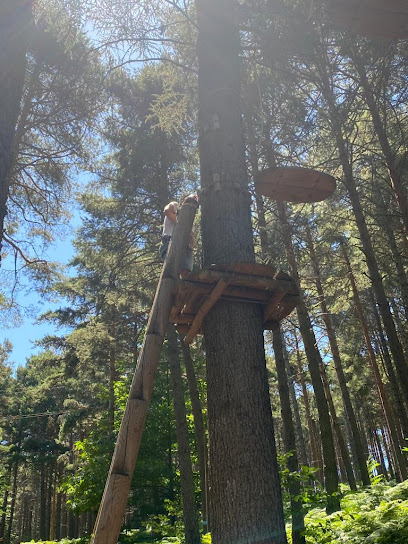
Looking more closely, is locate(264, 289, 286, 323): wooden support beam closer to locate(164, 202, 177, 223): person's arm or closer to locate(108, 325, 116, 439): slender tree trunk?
locate(164, 202, 177, 223): person's arm

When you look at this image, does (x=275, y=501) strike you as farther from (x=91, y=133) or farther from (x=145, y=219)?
(x=145, y=219)

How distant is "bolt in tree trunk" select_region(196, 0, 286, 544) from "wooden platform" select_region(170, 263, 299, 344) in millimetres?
117

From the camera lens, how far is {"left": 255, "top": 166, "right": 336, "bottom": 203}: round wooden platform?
217 inches

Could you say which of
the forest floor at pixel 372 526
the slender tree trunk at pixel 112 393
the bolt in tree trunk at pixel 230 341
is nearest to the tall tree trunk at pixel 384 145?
the bolt in tree trunk at pixel 230 341

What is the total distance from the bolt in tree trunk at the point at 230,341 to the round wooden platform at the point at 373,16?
1371 millimetres

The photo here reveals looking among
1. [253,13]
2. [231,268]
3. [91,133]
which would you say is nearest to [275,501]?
[231,268]

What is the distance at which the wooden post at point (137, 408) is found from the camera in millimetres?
3130

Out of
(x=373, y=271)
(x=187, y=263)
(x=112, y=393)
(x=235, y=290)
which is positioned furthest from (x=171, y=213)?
(x=112, y=393)

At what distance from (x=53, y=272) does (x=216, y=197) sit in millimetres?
7973

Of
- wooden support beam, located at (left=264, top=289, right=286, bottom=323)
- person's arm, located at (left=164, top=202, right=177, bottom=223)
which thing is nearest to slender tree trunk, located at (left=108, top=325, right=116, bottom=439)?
person's arm, located at (left=164, top=202, right=177, bottom=223)

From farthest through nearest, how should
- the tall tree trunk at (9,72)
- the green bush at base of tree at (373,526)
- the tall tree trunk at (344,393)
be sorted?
1. the tall tree trunk at (344,393)
2. the tall tree trunk at (9,72)
3. the green bush at base of tree at (373,526)

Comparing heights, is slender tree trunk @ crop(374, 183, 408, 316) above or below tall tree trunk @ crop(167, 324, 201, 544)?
above

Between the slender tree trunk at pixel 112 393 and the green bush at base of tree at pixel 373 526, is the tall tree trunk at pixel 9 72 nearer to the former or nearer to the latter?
the green bush at base of tree at pixel 373 526

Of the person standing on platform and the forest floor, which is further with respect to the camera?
the person standing on platform
